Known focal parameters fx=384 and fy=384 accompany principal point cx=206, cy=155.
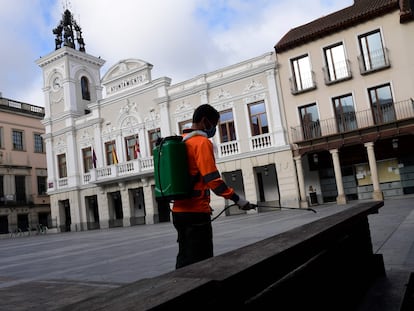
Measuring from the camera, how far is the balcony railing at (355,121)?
18688 mm

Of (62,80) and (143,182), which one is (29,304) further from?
(62,80)

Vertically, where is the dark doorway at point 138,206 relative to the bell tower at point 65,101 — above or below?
below

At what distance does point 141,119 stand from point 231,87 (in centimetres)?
706

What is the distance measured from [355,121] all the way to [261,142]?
5.20m

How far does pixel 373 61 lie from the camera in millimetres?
19844

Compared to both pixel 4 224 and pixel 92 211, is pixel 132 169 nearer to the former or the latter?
pixel 92 211

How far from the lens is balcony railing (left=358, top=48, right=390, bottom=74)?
63.4 feet

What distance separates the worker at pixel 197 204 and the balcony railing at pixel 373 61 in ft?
62.7

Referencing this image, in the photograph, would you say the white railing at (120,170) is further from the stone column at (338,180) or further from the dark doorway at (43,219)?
the stone column at (338,180)

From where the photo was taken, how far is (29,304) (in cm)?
409

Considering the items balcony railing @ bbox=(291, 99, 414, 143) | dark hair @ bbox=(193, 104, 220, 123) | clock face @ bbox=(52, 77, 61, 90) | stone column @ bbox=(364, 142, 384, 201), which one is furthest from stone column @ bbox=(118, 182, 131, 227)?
dark hair @ bbox=(193, 104, 220, 123)

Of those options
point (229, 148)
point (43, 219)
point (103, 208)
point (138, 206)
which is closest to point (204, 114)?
point (229, 148)

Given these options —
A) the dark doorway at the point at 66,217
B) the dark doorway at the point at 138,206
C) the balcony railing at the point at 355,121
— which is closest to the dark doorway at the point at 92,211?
the dark doorway at the point at 66,217

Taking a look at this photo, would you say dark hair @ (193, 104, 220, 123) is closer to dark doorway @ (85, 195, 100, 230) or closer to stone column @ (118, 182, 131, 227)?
stone column @ (118, 182, 131, 227)
